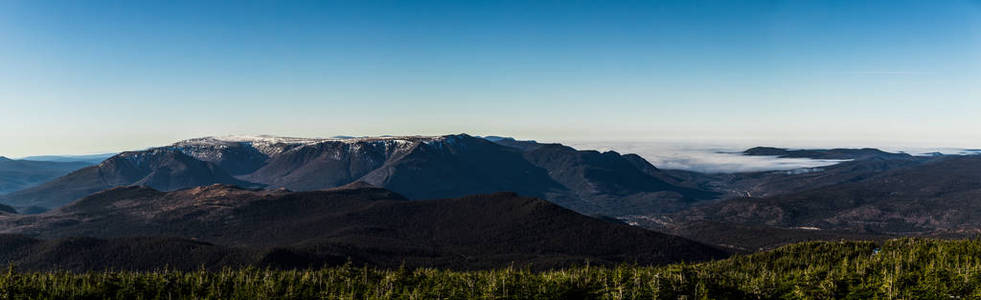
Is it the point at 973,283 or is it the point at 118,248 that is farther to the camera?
the point at 118,248

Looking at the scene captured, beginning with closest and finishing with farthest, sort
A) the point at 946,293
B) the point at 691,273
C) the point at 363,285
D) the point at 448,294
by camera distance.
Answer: the point at 946,293
the point at 448,294
the point at 691,273
the point at 363,285

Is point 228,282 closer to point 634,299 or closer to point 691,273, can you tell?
point 634,299

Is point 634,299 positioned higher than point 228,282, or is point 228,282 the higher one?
point 634,299

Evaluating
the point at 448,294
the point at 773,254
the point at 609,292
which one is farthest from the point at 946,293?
the point at 773,254

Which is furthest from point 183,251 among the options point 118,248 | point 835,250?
point 835,250

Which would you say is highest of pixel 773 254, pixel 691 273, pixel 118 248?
pixel 691 273

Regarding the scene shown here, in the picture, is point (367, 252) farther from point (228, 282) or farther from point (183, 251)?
point (228, 282)

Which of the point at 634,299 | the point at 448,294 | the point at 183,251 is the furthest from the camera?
the point at 183,251

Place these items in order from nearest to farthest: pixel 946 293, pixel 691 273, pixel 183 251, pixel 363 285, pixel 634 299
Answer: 1. pixel 946 293
2. pixel 634 299
3. pixel 691 273
4. pixel 363 285
5. pixel 183 251

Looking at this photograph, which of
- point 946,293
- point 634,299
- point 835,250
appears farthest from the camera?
point 835,250
